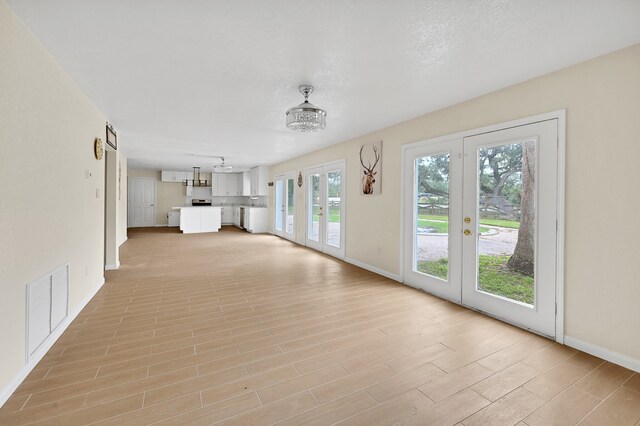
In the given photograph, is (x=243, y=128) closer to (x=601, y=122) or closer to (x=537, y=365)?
(x=601, y=122)

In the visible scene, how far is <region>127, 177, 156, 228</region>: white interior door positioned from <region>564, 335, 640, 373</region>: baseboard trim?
42.6ft

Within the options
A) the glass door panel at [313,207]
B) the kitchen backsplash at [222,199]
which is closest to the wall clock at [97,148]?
the glass door panel at [313,207]

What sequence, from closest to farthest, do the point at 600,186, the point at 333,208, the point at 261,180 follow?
the point at 600,186
the point at 333,208
the point at 261,180

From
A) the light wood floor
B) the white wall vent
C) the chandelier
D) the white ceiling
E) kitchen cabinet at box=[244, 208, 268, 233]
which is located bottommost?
the light wood floor

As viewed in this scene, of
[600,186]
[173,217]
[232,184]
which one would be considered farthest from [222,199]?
[600,186]

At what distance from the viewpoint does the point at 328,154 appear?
6.53 m

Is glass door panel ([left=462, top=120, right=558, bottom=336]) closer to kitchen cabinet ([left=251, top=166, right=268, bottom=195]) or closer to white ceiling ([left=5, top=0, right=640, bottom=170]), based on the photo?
white ceiling ([left=5, top=0, right=640, bottom=170])

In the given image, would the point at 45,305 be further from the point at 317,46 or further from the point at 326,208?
the point at 326,208

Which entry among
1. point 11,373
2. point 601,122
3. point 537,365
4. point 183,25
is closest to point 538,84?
point 601,122

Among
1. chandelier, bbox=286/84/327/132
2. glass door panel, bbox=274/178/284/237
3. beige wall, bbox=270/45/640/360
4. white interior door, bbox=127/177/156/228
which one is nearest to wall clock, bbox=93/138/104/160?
chandelier, bbox=286/84/327/132

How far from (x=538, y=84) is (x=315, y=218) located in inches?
205

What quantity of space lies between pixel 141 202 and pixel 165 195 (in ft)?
2.95

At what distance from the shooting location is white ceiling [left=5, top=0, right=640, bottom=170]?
1808mm

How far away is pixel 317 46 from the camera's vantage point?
7.32 ft
